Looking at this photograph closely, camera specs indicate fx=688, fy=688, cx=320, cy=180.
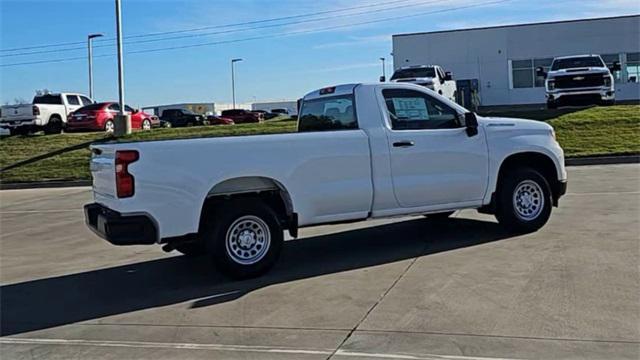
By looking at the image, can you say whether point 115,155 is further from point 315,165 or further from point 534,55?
point 534,55

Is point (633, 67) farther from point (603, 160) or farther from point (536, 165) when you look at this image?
point (536, 165)

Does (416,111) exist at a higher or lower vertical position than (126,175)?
higher

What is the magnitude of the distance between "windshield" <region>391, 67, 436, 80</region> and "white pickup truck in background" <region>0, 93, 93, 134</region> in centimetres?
1493

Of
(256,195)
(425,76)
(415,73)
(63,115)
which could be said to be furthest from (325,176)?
(63,115)

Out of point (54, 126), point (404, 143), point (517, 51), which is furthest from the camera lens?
point (517, 51)

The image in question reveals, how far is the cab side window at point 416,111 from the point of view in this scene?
8211 millimetres

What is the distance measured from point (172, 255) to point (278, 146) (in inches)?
102

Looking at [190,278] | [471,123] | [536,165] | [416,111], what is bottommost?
[190,278]

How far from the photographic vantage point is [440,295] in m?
6.24

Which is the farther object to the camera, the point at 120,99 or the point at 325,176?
the point at 120,99

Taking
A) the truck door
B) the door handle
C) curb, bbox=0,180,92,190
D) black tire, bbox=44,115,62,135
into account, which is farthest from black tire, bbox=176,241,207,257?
black tire, bbox=44,115,62,135

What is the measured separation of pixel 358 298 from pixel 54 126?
26947 millimetres

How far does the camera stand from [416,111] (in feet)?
27.5

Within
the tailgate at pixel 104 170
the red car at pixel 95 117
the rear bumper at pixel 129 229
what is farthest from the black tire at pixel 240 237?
the red car at pixel 95 117
